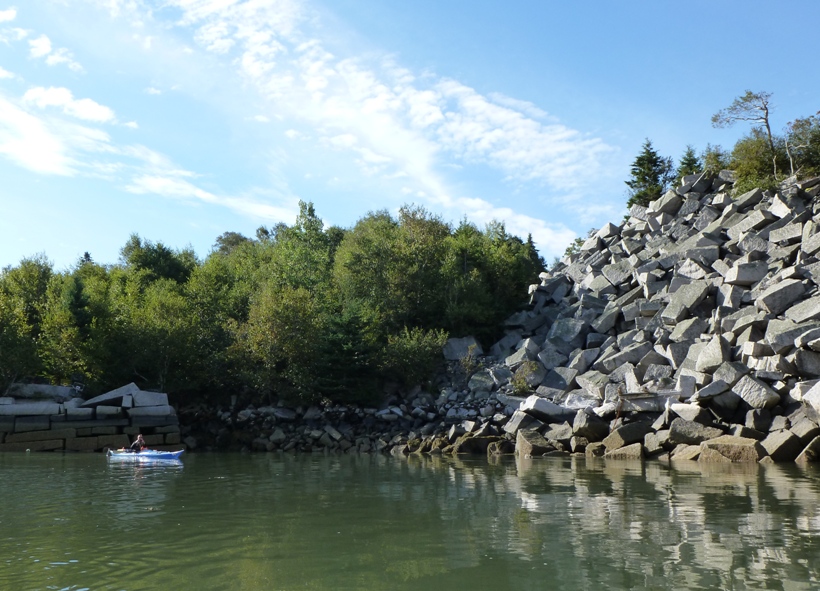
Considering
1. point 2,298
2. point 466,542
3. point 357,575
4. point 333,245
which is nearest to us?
point 357,575

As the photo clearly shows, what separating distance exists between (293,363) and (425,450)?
8.68 metres

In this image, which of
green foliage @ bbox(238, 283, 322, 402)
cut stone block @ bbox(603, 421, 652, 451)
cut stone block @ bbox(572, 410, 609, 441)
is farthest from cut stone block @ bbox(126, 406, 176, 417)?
cut stone block @ bbox(603, 421, 652, 451)

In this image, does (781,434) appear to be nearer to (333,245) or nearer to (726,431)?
(726,431)

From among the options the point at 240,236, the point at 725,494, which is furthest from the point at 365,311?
the point at 240,236

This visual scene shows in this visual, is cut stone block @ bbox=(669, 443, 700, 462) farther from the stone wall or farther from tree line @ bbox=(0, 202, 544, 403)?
the stone wall

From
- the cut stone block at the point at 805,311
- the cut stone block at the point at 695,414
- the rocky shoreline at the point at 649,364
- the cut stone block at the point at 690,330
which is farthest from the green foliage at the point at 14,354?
the cut stone block at the point at 805,311

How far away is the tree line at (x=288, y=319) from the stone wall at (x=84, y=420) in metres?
2.09

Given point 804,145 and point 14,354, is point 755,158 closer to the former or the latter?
point 804,145

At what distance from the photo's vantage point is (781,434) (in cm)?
2377

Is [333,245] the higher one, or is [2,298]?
[333,245]

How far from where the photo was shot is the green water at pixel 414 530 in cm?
912

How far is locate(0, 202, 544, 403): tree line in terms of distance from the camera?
3612 cm

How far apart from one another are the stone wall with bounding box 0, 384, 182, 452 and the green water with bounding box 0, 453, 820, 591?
432 inches

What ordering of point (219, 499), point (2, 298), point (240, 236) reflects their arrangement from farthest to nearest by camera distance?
point (240, 236), point (2, 298), point (219, 499)
